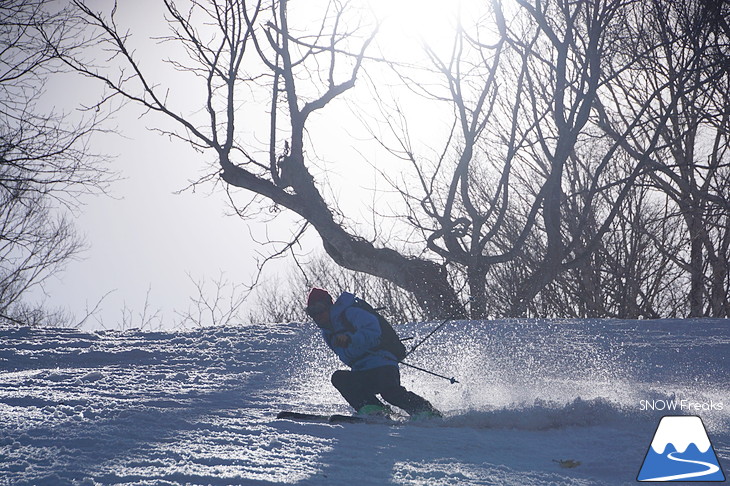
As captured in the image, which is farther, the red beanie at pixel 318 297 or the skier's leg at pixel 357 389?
the red beanie at pixel 318 297

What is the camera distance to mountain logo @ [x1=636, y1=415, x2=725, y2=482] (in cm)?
376

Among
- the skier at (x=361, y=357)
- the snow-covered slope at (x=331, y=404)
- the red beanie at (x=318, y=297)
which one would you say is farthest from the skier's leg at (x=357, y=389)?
the red beanie at (x=318, y=297)

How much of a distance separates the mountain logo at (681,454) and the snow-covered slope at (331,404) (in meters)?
0.08

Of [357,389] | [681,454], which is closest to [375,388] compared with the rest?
[357,389]

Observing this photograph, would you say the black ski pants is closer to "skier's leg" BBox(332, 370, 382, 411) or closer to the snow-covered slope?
"skier's leg" BBox(332, 370, 382, 411)

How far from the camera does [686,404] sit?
545 cm

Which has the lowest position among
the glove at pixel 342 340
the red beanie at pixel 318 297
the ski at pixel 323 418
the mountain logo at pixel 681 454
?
the mountain logo at pixel 681 454

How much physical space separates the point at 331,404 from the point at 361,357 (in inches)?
26.8

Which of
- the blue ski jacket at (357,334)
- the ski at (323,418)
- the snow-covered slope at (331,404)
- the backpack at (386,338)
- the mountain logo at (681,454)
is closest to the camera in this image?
the snow-covered slope at (331,404)

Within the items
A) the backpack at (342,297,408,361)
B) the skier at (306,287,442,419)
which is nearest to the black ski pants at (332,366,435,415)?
the skier at (306,287,442,419)

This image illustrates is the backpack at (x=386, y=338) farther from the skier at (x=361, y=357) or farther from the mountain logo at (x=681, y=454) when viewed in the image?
→ the mountain logo at (x=681, y=454)

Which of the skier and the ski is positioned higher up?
the skier

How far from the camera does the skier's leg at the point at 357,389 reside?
5512 millimetres

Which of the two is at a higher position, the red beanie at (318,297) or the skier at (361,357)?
the red beanie at (318,297)
